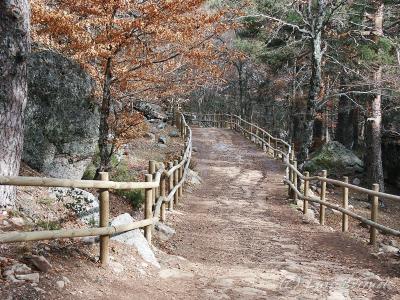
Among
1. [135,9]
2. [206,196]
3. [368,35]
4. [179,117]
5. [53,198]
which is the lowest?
[206,196]

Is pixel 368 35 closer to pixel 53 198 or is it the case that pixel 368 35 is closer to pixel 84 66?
pixel 84 66

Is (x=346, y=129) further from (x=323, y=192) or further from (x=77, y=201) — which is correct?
(x=77, y=201)

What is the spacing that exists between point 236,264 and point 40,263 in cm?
332

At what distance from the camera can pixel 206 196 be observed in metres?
14.2

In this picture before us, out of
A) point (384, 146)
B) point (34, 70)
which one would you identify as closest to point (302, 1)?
point (34, 70)

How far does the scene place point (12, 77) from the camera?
6.09 meters

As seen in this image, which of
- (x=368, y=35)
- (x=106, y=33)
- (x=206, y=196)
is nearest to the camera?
(x=106, y=33)

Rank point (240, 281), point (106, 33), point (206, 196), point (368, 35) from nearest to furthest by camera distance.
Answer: point (240, 281), point (106, 33), point (206, 196), point (368, 35)

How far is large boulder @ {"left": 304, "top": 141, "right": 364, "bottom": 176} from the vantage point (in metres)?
21.0

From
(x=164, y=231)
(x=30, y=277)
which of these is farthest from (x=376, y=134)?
(x=30, y=277)

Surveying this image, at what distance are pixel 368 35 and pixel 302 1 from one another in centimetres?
489

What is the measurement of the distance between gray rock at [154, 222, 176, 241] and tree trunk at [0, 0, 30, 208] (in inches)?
124

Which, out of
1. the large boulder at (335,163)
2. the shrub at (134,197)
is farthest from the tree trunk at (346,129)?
the shrub at (134,197)

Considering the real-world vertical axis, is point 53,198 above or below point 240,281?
above
